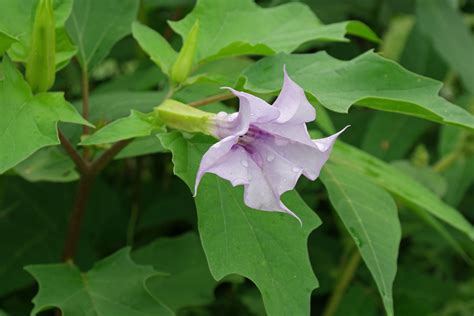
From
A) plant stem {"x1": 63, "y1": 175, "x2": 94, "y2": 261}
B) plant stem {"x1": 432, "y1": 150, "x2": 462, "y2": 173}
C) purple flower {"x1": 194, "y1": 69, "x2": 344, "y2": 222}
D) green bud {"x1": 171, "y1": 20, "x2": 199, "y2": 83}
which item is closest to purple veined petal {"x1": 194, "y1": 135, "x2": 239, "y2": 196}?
purple flower {"x1": 194, "y1": 69, "x2": 344, "y2": 222}

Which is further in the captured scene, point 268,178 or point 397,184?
point 397,184

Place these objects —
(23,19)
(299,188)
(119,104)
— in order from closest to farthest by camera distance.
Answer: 1. (23,19)
2. (119,104)
3. (299,188)

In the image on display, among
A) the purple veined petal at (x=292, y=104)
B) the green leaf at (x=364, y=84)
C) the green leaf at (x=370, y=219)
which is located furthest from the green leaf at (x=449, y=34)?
the purple veined petal at (x=292, y=104)

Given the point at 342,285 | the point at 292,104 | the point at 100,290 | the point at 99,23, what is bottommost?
the point at 342,285

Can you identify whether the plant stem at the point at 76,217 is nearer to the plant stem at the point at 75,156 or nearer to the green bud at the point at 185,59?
the plant stem at the point at 75,156

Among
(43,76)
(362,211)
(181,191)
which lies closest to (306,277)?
(362,211)

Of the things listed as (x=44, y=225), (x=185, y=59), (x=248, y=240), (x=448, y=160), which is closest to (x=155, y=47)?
(x=185, y=59)

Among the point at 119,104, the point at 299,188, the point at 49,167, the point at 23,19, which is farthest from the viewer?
the point at 299,188

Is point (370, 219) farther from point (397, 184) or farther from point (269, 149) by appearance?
point (269, 149)
